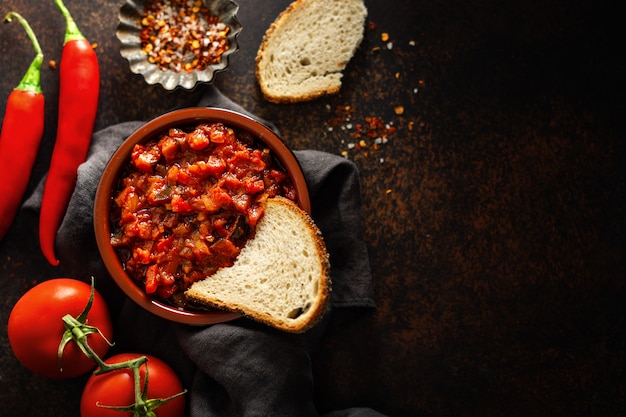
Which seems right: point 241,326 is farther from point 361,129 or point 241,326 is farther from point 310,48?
point 310,48

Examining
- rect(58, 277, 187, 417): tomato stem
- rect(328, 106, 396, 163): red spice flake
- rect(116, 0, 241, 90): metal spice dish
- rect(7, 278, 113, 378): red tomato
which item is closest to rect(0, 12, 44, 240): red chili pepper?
rect(116, 0, 241, 90): metal spice dish

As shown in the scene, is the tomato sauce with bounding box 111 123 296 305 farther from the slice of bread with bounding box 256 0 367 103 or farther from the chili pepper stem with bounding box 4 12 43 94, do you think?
the chili pepper stem with bounding box 4 12 43 94

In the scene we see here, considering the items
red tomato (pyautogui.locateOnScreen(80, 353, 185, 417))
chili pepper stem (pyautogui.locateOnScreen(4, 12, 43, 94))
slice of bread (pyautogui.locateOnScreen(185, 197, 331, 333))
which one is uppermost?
chili pepper stem (pyautogui.locateOnScreen(4, 12, 43, 94))

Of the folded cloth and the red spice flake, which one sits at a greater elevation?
the red spice flake

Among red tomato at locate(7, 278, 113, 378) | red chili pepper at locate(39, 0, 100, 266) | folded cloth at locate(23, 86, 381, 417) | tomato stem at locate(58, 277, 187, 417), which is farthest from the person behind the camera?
red chili pepper at locate(39, 0, 100, 266)

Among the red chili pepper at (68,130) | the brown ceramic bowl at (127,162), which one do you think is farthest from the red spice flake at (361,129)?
the red chili pepper at (68,130)
